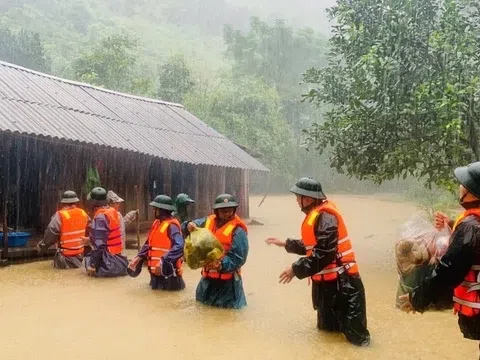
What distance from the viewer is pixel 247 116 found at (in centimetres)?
3012

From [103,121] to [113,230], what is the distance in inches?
186

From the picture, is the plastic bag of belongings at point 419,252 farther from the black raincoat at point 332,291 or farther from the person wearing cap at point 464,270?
the person wearing cap at point 464,270

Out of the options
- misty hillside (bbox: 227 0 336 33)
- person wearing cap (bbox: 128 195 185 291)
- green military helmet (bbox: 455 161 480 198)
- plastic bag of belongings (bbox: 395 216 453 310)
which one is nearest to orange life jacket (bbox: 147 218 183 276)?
person wearing cap (bbox: 128 195 185 291)

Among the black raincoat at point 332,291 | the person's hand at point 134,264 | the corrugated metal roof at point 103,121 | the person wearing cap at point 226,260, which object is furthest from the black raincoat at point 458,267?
the corrugated metal roof at point 103,121

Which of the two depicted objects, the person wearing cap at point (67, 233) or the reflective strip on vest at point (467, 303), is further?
the person wearing cap at point (67, 233)

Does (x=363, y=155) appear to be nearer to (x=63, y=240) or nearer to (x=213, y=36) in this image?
(x=63, y=240)

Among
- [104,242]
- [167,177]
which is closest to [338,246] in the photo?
[104,242]

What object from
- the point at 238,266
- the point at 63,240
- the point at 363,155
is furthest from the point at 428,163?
the point at 63,240

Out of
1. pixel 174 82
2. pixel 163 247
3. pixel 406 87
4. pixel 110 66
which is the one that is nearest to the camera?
pixel 163 247

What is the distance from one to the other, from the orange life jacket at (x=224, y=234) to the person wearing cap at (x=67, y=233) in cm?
335

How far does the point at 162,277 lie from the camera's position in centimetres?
720

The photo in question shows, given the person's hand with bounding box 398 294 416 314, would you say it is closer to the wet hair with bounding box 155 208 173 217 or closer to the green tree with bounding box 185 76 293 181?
the wet hair with bounding box 155 208 173 217

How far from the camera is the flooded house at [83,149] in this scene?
33.9 ft

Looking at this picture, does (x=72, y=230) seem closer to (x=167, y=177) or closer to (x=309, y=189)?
(x=309, y=189)
